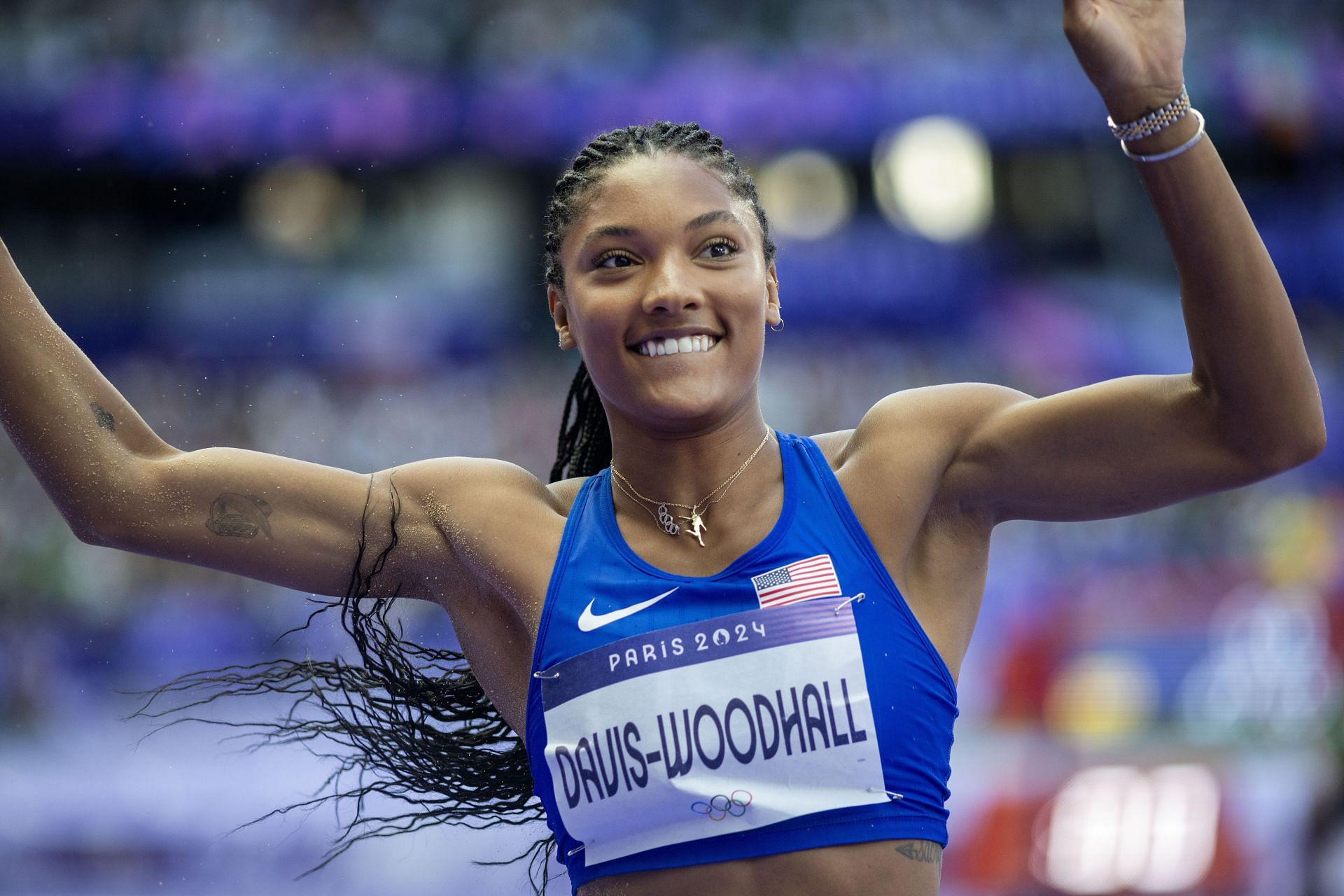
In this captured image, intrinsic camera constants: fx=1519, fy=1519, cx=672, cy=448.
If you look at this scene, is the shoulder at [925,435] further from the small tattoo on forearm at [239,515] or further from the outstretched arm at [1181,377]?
the small tattoo on forearm at [239,515]

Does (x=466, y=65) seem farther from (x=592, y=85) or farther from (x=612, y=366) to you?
(x=612, y=366)

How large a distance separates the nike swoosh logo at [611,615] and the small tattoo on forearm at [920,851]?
55 centimetres

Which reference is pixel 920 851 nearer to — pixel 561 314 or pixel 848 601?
pixel 848 601

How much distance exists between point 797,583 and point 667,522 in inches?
12.0

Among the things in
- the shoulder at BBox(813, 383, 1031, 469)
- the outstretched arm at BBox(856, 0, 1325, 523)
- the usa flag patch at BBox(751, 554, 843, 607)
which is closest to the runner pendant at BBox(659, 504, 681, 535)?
the usa flag patch at BBox(751, 554, 843, 607)

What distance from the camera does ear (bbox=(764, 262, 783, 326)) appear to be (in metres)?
2.73

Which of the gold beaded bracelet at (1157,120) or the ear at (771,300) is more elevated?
the ear at (771,300)

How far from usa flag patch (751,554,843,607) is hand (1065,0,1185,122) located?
2.75 feet

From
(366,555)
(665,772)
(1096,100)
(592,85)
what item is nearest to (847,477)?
(665,772)

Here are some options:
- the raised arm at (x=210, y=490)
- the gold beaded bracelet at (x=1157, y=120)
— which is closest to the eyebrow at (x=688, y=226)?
the raised arm at (x=210, y=490)

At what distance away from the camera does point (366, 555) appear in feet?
8.66

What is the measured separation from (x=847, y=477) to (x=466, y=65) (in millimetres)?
14704

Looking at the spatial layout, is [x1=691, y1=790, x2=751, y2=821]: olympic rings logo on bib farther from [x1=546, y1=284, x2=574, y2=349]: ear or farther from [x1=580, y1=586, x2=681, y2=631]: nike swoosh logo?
[x1=546, y1=284, x2=574, y2=349]: ear

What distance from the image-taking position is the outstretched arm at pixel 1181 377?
2111 millimetres
